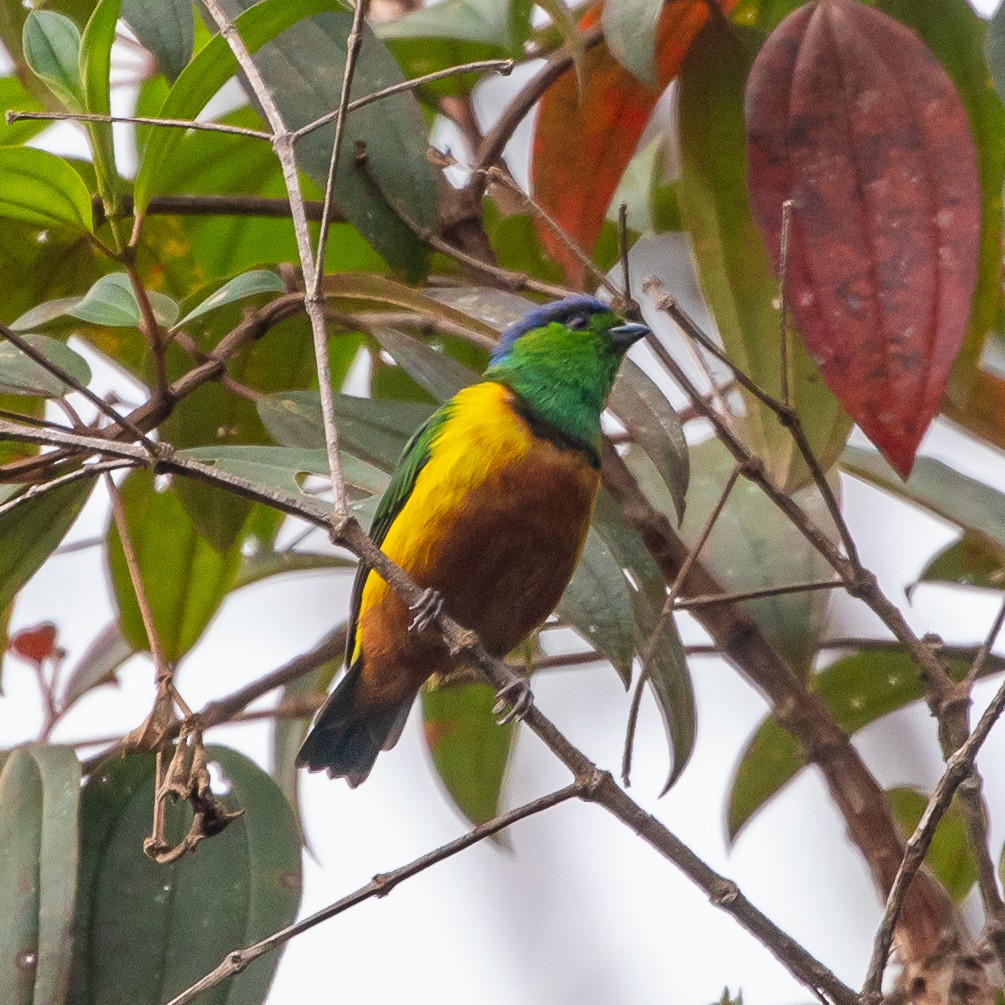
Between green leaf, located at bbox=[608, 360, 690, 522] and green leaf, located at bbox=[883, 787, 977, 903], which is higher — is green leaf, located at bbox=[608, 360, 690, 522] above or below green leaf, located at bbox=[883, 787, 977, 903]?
above

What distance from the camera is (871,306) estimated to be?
7.05 feet

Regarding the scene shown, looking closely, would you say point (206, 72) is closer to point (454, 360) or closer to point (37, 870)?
point (454, 360)

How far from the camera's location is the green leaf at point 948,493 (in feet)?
8.34

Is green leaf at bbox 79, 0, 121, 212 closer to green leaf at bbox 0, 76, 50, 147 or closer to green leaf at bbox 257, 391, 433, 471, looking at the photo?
green leaf at bbox 257, 391, 433, 471

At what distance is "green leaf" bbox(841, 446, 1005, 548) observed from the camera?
100 inches

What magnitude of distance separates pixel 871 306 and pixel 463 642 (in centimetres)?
89

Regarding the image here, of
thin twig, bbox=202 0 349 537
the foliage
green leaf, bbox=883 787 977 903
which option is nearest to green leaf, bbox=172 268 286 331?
the foliage

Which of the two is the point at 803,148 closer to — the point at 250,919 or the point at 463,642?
the point at 463,642

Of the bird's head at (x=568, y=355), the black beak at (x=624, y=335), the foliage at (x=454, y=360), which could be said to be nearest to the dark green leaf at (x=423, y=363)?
the foliage at (x=454, y=360)

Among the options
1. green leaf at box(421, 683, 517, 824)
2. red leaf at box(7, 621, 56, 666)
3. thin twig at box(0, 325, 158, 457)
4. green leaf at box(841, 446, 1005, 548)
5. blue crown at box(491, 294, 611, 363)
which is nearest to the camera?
thin twig at box(0, 325, 158, 457)

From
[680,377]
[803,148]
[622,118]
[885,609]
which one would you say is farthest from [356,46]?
[622,118]

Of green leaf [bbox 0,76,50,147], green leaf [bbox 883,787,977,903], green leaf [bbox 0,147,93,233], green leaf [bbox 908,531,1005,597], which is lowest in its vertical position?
green leaf [bbox 883,787,977,903]

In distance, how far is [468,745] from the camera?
9.95 feet

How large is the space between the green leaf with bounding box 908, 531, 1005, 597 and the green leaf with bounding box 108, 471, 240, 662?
1.37m
